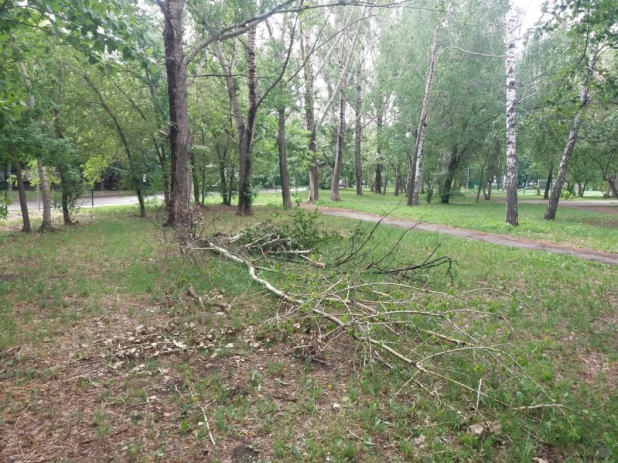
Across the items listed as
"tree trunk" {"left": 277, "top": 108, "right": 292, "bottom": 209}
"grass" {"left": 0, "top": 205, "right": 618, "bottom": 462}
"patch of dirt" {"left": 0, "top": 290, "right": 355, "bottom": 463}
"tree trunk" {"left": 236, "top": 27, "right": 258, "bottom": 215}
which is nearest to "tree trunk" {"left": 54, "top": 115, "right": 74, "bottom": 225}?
"tree trunk" {"left": 236, "top": 27, "right": 258, "bottom": 215}

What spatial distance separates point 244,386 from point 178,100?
6.81 meters

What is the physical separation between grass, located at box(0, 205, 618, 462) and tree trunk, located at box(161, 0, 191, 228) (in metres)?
2.27

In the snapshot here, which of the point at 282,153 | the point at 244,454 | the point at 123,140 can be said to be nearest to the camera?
the point at 244,454

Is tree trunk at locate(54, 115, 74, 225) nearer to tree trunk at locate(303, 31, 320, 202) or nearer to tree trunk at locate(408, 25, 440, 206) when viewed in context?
tree trunk at locate(303, 31, 320, 202)

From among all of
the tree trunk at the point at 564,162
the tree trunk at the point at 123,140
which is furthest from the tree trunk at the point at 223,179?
the tree trunk at the point at 564,162

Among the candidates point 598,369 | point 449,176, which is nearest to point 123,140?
point 598,369

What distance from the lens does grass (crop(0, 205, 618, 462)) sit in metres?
2.76

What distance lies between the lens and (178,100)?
27.6 feet

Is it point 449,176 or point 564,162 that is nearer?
point 564,162

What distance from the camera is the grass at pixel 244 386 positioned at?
2.76 meters

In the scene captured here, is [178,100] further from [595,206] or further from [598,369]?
[595,206]

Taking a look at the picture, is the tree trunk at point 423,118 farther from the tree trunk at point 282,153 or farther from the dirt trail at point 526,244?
the dirt trail at point 526,244

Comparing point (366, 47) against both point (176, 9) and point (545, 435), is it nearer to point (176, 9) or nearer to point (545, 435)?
point (176, 9)

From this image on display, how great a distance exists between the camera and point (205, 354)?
161 inches
